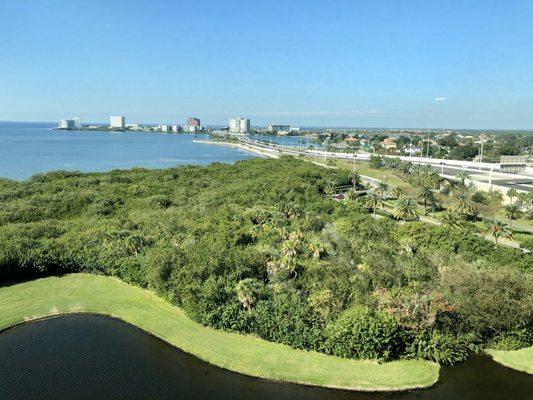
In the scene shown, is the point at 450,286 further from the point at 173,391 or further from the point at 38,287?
the point at 38,287

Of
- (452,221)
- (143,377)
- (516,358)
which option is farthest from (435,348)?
(452,221)

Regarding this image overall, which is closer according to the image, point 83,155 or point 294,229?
point 294,229

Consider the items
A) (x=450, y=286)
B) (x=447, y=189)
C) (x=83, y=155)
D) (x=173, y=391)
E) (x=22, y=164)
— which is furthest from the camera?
(x=83, y=155)

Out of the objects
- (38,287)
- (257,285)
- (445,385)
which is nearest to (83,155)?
(38,287)

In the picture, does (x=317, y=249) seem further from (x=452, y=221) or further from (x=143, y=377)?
(x=452, y=221)

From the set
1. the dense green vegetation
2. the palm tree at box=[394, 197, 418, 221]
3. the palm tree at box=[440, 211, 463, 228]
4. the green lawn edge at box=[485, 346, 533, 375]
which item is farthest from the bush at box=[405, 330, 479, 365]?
the palm tree at box=[394, 197, 418, 221]

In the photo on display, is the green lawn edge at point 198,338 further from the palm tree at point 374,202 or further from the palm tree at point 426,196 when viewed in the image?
the palm tree at point 426,196

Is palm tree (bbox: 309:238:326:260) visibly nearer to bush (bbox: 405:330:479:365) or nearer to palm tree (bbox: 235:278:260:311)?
palm tree (bbox: 235:278:260:311)
